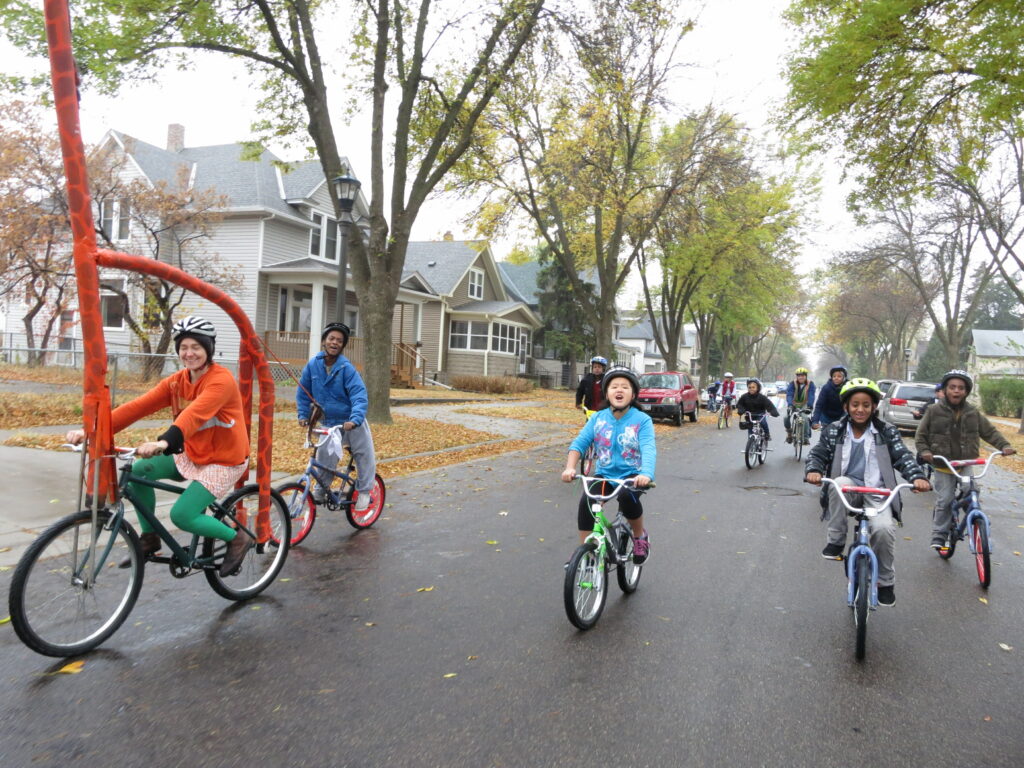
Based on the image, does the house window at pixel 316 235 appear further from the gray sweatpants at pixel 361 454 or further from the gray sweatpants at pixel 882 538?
the gray sweatpants at pixel 882 538

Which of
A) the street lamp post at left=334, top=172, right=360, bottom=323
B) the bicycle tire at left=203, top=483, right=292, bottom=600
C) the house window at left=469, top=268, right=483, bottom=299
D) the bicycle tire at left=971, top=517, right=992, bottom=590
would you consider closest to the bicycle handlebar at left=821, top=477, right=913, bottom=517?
the bicycle tire at left=971, top=517, right=992, bottom=590

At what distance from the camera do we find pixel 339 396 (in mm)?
6477

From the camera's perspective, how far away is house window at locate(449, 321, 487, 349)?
37.2 m

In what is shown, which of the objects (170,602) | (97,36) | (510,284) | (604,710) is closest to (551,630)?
(604,710)

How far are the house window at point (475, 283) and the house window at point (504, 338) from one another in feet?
10.0

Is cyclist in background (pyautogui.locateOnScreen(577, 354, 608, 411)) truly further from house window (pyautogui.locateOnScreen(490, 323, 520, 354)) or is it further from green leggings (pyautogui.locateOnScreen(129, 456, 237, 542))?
house window (pyautogui.locateOnScreen(490, 323, 520, 354))

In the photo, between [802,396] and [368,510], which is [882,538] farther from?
[802,396]

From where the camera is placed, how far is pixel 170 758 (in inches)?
110

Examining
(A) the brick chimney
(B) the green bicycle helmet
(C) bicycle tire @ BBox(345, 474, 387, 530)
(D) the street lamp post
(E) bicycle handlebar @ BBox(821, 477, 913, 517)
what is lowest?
(C) bicycle tire @ BBox(345, 474, 387, 530)

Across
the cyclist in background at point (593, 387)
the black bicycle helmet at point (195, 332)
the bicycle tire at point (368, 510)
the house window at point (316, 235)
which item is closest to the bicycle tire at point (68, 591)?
the black bicycle helmet at point (195, 332)

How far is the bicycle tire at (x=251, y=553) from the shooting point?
4430mm

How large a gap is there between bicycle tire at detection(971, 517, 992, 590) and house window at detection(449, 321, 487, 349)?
31990 mm

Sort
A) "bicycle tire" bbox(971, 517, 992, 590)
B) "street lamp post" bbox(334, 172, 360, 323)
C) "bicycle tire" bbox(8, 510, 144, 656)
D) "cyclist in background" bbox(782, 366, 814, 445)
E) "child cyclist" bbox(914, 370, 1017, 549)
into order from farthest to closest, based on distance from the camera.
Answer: "cyclist in background" bbox(782, 366, 814, 445) → "street lamp post" bbox(334, 172, 360, 323) → "child cyclist" bbox(914, 370, 1017, 549) → "bicycle tire" bbox(971, 517, 992, 590) → "bicycle tire" bbox(8, 510, 144, 656)

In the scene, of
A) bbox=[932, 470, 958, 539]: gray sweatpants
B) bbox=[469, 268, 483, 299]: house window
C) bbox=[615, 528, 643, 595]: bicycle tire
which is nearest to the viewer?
bbox=[615, 528, 643, 595]: bicycle tire
